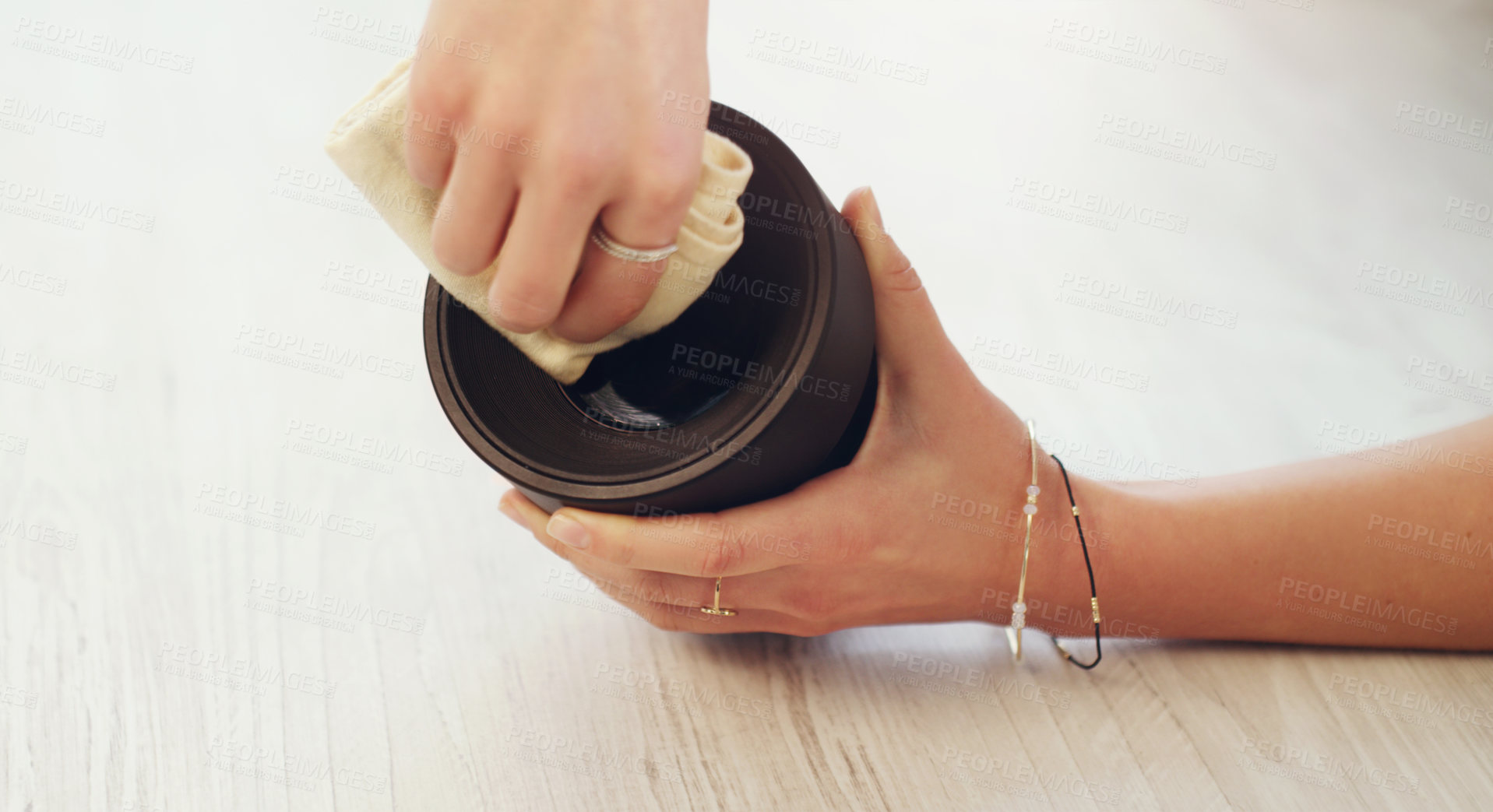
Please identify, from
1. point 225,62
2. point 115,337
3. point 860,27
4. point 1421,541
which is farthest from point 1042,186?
point 225,62

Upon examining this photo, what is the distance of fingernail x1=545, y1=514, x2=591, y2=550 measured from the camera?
24.1 inches

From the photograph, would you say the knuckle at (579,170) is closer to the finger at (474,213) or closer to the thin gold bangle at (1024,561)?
the finger at (474,213)

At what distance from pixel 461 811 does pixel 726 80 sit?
1.07 metres

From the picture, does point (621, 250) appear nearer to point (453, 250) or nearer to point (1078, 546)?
point (453, 250)

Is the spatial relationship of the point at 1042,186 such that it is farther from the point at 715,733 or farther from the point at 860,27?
the point at 715,733

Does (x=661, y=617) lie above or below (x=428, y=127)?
below

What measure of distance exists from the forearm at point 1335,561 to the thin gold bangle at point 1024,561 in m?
0.05

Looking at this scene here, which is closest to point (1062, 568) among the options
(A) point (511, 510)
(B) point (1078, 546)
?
(B) point (1078, 546)

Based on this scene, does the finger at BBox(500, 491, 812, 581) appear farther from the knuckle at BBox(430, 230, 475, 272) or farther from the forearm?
the forearm

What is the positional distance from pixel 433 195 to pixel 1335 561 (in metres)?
0.67

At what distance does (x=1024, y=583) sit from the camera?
761 mm

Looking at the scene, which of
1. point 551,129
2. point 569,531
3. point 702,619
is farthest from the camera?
point 702,619

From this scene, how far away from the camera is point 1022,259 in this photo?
45.8 inches

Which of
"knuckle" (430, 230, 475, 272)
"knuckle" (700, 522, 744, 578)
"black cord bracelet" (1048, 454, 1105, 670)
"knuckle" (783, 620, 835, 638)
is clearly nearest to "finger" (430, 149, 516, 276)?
"knuckle" (430, 230, 475, 272)
